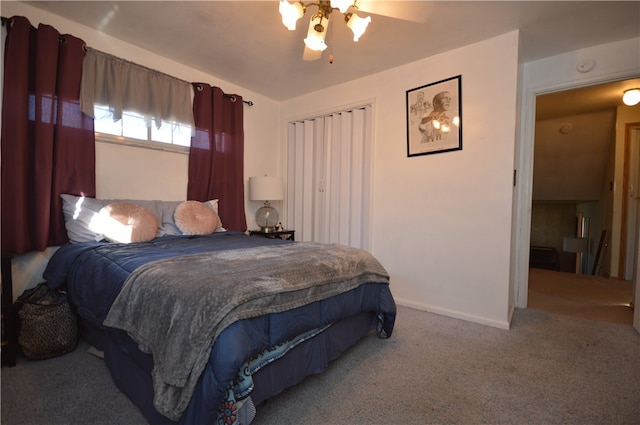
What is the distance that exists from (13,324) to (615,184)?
22.1ft

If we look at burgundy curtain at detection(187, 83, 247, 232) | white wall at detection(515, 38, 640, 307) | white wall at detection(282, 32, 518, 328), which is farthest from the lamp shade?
white wall at detection(515, 38, 640, 307)

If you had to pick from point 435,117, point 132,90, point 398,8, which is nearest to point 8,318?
point 132,90

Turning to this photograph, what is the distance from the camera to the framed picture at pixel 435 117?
8.71 ft

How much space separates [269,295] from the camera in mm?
1241

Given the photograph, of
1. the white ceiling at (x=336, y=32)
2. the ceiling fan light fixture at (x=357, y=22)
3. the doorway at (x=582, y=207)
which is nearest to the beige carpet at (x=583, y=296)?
the doorway at (x=582, y=207)

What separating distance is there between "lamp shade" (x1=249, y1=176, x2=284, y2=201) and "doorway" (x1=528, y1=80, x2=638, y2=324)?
10.1 ft

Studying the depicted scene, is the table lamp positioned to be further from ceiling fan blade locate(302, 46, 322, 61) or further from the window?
ceiling fan blade locate(302, 46, 322, 61)

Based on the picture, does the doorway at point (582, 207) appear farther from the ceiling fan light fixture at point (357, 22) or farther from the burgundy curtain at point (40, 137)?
the burgundy curtain at point (40, 137)

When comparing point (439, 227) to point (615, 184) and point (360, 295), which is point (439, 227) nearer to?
point (360, 295)

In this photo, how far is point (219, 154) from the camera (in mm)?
3275

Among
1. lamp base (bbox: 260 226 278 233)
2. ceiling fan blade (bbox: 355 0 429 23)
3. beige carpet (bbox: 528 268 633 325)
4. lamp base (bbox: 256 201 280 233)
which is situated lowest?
beige carpet (bbox: 528 268 633 325)

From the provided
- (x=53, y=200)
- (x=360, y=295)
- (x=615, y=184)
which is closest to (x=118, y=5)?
(x=53, y=200)

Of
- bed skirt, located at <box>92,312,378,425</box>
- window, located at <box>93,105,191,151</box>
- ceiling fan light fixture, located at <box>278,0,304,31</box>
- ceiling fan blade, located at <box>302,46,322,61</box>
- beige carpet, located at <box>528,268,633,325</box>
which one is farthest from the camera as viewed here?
beige carpet, located at <box>528,268,633,325</box>

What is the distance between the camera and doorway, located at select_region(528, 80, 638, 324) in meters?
3.26
